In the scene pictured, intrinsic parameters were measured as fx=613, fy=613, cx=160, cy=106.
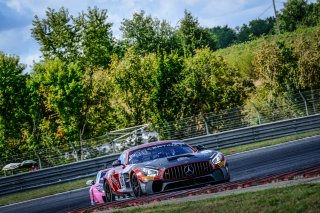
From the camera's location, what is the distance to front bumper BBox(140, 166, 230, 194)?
38.9 feet

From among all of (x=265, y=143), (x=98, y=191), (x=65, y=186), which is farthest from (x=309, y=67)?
(x=98, y=191)

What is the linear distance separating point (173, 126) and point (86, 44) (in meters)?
40.5

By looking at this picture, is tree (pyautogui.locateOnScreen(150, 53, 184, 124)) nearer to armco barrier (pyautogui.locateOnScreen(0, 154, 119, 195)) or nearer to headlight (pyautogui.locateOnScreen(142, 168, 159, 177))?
armco barrier (pyautogui.locateOnScreen(0, 154, 119, 195))

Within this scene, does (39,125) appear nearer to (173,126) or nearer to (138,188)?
(173,126)

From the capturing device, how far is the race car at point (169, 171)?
11.9 m

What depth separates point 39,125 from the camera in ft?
149

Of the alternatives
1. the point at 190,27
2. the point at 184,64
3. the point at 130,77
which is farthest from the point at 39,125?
the point at 190,27

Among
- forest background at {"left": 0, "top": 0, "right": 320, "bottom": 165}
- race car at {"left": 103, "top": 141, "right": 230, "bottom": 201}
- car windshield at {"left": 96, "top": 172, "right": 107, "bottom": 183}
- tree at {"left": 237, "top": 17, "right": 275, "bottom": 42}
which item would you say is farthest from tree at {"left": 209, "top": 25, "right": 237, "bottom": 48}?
race car at {"left": 103, "top": 141, "right": 230, "bottom": 201}

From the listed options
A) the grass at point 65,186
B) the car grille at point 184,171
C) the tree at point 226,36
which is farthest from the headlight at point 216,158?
the tree at point 226,36

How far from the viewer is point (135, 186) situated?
12.3m

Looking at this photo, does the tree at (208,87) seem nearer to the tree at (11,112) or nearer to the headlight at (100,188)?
the tree at (11,112)

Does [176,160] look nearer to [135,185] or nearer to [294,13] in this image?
[135,185]

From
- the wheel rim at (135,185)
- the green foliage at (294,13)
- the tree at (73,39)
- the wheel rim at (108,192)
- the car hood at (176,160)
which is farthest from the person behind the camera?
the green foliage at (294,13)

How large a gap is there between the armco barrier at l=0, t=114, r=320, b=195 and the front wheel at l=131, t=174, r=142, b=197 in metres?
13.0
